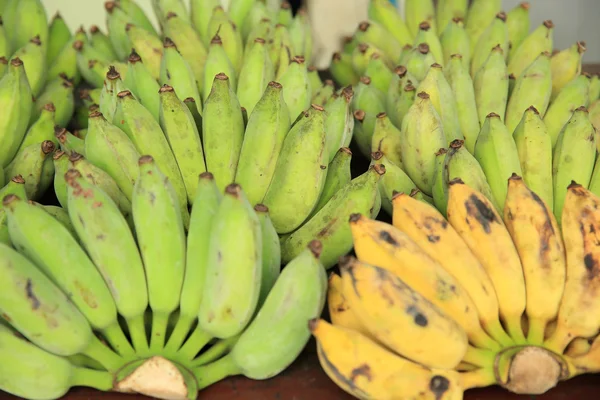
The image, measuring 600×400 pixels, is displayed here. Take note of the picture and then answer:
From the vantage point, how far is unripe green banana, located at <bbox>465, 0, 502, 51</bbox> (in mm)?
1992

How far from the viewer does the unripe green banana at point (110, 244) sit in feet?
3.48

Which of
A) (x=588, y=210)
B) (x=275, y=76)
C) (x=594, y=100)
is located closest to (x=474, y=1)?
(x=594, y=100)

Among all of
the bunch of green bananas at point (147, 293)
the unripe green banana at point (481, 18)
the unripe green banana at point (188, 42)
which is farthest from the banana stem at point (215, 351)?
the unripe green banana at point (481, 18)

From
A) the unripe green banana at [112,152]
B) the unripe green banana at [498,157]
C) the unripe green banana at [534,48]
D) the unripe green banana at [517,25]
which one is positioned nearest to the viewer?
the unripe green banana at [112,152]

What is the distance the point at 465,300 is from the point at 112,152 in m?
0.71

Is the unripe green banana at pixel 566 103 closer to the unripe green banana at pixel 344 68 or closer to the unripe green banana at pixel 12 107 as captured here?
the unripe green banana at pixel 344 68

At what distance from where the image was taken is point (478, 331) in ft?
3.61

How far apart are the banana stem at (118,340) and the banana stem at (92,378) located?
44mm

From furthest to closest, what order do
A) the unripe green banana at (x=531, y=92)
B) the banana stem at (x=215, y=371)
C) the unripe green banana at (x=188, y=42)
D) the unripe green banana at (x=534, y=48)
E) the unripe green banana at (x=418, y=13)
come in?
the unripe green banana at (x=418, y=13) → the unripe green banana at (x=534, y=48) → the unripe green banana at (x=188, y=42) → the unripe green banana at (x=531, y=92) → the banana stem at (x=215, y=371)

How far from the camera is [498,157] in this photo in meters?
1.33

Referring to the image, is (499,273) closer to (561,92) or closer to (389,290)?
(389,290)

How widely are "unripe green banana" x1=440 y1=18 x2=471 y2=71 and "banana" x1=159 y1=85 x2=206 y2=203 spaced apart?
861mm

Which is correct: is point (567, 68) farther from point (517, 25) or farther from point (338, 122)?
point (338, 122)

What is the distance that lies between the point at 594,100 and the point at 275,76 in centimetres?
87
